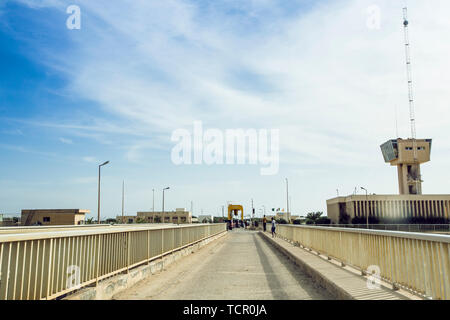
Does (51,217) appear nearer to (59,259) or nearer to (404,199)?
(59,259)

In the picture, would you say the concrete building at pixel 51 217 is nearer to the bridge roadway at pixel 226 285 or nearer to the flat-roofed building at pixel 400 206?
the flat-roofed building at pixel 400 206

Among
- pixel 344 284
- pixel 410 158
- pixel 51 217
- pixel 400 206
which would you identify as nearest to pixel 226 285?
pixel 344 284

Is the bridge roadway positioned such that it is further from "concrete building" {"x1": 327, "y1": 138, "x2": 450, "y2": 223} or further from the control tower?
the control tower

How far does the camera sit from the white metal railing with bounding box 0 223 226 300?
4.76m

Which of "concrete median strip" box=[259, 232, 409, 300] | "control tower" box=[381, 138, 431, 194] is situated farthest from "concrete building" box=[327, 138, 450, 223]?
"concrete median strip" box=[259, 232, 409, 300]

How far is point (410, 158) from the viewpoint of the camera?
102625 millimetres

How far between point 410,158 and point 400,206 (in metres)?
13.9

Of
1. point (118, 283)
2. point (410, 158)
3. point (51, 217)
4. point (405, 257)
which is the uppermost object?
point (410, 158)

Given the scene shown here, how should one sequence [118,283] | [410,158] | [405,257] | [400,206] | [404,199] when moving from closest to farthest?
[405,257] → [118,283] → [400,206] → [404,199] → [410,158]

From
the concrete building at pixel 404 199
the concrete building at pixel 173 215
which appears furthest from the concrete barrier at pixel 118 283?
the concrete building at pixel 173 215

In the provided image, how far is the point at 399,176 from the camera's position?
10669 cm

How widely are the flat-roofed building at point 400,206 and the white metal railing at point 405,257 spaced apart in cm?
9226

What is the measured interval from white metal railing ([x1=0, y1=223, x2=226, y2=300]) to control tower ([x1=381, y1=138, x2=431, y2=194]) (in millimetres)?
106024
